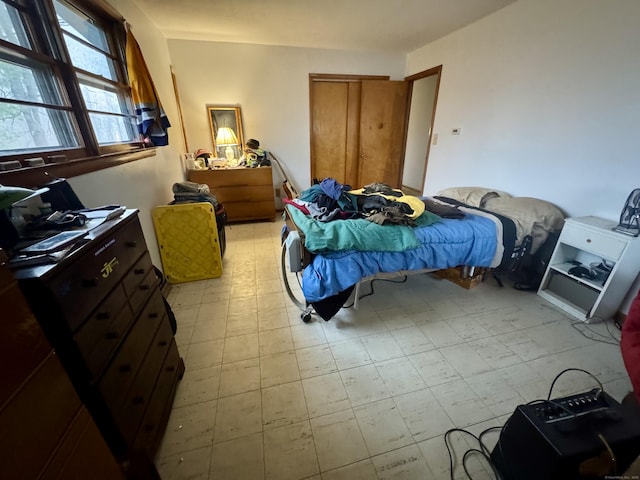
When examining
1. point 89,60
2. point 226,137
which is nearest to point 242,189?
point 226,137

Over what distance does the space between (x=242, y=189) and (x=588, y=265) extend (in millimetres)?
3744

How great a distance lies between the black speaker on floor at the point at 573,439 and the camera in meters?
0.82

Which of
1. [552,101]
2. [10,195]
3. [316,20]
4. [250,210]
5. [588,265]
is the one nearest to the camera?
[10,195]

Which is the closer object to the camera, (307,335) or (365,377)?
(365,377)

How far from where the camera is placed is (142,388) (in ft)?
3.31

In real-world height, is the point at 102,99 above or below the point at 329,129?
above

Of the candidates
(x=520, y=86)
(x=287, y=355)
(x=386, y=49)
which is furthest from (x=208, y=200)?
(x=386, y=49)

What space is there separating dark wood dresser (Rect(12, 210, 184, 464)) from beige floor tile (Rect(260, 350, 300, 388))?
483 mm

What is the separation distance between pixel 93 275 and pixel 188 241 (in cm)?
162

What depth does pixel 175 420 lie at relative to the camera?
49.5 inches

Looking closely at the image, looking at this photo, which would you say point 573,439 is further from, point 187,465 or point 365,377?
point 187,465

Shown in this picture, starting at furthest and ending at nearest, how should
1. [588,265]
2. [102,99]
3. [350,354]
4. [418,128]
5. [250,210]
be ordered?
[418,128], [250,210], [588,265], [102,99], [350,354]

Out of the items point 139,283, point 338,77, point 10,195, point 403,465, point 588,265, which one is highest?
point 338,77

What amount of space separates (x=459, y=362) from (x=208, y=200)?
2.39 meters
